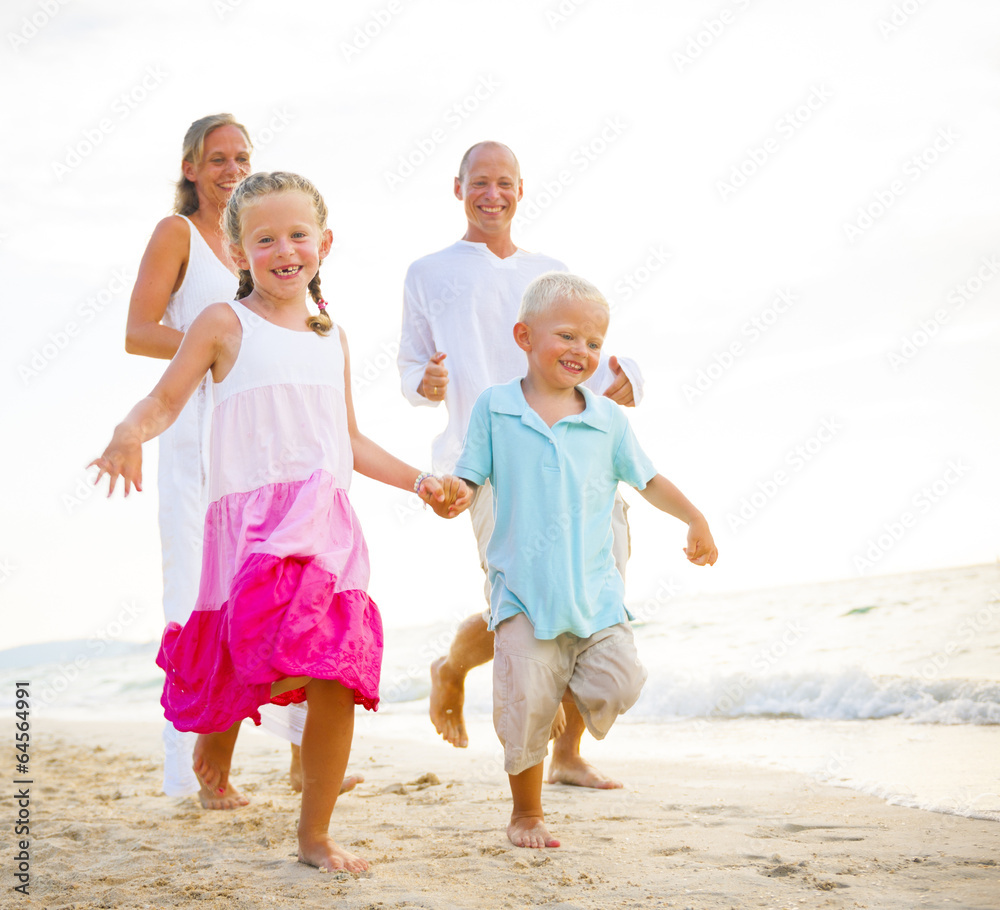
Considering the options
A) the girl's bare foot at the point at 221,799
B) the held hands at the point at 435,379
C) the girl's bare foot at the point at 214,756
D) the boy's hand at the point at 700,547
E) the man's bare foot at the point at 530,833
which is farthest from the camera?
the girl's bare foot at the point at 221,799

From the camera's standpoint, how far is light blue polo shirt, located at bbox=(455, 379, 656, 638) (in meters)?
2.99

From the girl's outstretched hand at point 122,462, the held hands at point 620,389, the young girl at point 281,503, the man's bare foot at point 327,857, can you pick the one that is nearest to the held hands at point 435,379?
the young girl at point 281,503

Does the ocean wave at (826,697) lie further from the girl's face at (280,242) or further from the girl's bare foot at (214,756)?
the girl's face at (280,242)

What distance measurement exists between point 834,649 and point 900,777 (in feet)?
17.1

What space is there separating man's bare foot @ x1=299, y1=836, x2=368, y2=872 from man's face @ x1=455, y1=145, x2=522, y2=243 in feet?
8.52

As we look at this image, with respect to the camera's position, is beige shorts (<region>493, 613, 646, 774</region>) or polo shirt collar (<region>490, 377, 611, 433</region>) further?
polo shirt collar (<region>490, 377, 611, 433</region>)

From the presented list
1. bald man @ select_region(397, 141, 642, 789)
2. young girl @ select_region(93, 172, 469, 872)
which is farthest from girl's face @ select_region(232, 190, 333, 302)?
bald man @ select_region(397, 141, 642, 789)

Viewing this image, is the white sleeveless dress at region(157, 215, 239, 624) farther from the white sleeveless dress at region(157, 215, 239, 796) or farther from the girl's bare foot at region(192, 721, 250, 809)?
the girl's bare foot at region(192, 721, 250, 809)

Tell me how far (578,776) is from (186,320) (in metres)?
2.46

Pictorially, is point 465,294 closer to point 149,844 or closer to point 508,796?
point 508,796

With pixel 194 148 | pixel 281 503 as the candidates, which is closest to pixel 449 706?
pixel 281 503

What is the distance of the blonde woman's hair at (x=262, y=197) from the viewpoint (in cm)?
301

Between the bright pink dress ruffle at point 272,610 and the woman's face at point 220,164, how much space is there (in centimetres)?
163

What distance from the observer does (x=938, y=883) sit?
7.91 feet
